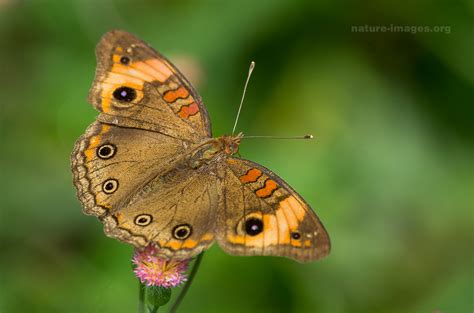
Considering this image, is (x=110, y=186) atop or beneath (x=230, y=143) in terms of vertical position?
beneath

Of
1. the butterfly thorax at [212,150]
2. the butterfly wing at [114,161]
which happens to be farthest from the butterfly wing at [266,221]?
the butterfly wing at [114,161]

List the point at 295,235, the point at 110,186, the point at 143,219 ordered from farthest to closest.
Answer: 1. the point at 110,186
2. the point at 143,219
3. the point at 295,235

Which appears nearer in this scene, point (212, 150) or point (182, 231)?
point (182, 231)

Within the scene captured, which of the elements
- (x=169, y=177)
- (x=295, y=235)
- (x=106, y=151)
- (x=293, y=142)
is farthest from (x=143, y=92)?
(x=293, y=142)

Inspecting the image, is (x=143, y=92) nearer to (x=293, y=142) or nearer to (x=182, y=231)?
(x=182, y=231)

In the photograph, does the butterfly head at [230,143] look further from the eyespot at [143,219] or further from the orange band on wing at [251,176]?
the eyespot at [143,219]

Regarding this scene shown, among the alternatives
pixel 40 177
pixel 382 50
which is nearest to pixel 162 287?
pixel 40 177
